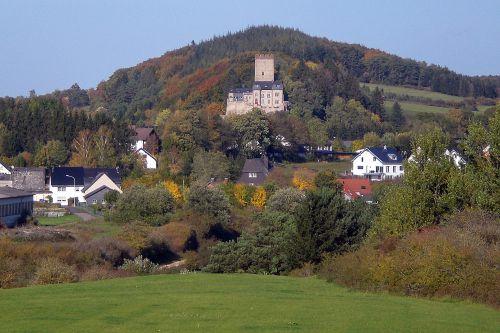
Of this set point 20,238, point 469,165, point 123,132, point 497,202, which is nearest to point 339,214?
point 469,165

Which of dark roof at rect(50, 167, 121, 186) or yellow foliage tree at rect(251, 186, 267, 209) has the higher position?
dark roof at rect(50, 167, 121, 186)

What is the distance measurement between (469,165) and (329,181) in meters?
29.5

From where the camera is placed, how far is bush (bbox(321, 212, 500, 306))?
20.1 m

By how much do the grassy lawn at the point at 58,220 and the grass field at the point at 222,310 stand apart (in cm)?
2729

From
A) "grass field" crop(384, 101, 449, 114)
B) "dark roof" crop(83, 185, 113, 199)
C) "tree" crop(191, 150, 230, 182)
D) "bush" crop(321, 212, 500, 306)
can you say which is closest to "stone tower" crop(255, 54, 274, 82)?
"grass field" crop(384, 101, 449, 114)

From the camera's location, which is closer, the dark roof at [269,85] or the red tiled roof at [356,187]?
the red tiled roof at [356,187]

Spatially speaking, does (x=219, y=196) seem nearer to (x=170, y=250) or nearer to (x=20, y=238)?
(x=170, y=250)

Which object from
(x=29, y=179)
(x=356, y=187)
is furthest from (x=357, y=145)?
(x=29, y=179)

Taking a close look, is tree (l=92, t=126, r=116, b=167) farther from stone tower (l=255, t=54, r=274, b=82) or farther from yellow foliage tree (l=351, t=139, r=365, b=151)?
stone tower (l=255, t=54, r=274, b=82)

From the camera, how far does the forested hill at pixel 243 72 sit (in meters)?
114

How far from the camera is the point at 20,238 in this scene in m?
37.5

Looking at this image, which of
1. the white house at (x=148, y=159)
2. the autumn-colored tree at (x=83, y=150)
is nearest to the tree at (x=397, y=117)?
the white house at (x=148, y=159)

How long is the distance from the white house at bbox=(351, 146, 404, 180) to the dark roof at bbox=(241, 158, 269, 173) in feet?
25.6

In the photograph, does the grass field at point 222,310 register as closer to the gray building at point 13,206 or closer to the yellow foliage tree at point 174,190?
the gray building at point 13,206
